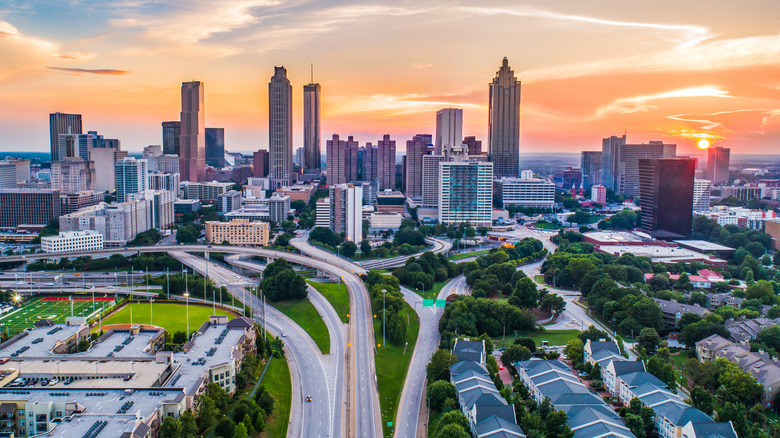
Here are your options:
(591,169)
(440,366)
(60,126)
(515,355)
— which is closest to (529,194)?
(591,169)

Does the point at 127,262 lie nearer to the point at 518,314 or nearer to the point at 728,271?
the point at 518,314

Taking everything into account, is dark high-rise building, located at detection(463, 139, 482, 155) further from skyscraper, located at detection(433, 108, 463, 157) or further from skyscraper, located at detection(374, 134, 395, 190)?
skyscraper, located at detection(374, 134, 395, 190)

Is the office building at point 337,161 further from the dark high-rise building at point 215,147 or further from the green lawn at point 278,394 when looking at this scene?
the green lawn at point 278,394

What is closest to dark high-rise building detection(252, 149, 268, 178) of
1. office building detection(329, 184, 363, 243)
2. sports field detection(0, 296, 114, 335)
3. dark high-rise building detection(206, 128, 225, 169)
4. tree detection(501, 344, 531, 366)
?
dark high-rise building detection(206, 128, 225, 169)

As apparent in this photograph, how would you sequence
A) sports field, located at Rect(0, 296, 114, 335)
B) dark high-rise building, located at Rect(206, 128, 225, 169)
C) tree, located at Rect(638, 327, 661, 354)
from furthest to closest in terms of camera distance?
dark high-rise building, located at Rect(206, 128, 225, 169)
sports field, located at Rect(0, 296, 114, 335)
tree, located at Rect(638, 327, 661, 354)

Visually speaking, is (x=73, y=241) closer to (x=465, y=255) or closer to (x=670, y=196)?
(x=465, y=255)
